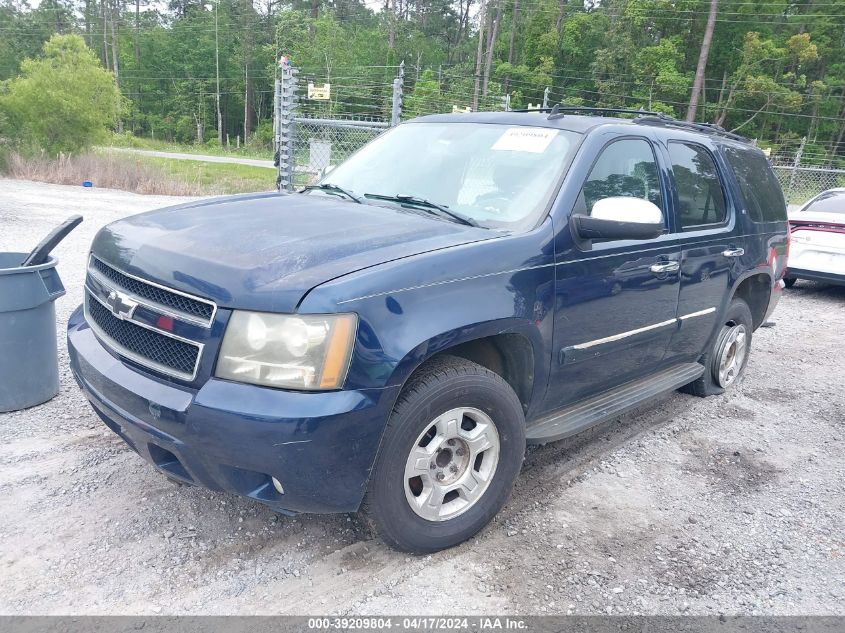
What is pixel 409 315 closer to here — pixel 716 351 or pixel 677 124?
pixel 677 124

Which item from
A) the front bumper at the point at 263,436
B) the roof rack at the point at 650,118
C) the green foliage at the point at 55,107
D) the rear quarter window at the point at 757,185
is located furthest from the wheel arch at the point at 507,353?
the green foliage at the point at 55,107

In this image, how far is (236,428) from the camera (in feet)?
7.67

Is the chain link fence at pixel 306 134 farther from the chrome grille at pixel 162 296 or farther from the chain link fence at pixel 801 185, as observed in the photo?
the chain link fence at pixel 801 185

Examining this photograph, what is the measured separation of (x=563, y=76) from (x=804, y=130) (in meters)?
18.8

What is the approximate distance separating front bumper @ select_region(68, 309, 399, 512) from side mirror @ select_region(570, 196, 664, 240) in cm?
138

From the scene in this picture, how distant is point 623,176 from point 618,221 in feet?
2.31

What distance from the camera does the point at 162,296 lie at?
2.63 meters

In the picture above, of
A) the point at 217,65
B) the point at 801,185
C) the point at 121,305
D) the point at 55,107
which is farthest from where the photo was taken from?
the point at 217,65

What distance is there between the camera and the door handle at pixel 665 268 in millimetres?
3775

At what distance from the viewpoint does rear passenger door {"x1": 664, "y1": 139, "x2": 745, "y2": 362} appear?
13.6ft

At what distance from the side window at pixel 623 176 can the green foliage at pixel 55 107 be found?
20387 millimetres

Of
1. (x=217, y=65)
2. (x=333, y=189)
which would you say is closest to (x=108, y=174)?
(x=333, y=189)

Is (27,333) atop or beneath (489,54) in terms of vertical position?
beneath

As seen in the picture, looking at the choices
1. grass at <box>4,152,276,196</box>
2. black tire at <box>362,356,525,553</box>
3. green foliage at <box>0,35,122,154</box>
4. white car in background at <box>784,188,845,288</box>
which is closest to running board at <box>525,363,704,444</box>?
black tire at <box>362,356,525,553</box>
